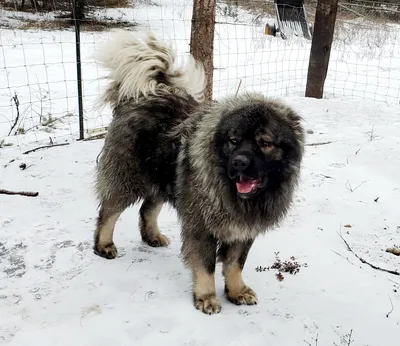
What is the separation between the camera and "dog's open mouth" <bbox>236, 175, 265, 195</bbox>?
7.93 ft

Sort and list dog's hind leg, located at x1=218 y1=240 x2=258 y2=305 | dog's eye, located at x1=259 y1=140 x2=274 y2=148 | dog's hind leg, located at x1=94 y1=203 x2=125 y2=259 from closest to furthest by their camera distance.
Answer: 1. dog's eye, located at x1=259 y1=140 x2=274 y2=148
2. dog's hind leg, located at x1=218 y1=240 x2=258 y2=305
3. dog's hind leg, located at x1=94 y1=203 x2=125 y2=259

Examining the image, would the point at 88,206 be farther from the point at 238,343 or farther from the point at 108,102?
the point at 238,343

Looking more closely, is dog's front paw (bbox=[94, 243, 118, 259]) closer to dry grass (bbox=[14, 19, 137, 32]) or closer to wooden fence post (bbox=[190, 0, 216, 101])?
wooden fence post (bbox=[190, 0, 216, 101])

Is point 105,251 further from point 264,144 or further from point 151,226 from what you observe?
point 264,144

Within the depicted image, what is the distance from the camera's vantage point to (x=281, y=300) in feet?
9.57

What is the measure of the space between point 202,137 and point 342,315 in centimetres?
144

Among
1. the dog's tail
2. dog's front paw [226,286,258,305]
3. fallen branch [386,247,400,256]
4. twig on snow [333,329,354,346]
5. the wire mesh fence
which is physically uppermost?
the dog's tail

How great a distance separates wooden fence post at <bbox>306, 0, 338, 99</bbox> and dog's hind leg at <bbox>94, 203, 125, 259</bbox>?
218 inches

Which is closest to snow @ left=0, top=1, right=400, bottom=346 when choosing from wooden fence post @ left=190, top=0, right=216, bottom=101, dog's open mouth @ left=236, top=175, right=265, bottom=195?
dog's open mouth @ left=236, top=175, right=265, bottom=195

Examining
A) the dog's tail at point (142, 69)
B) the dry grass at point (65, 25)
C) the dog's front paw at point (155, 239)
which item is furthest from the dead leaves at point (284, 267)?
the dry grass at point (65, 25)

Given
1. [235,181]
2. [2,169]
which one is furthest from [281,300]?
[2,169]

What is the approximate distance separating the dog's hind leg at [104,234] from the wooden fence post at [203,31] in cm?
254

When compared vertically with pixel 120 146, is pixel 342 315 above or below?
below

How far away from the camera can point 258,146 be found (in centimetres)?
239
